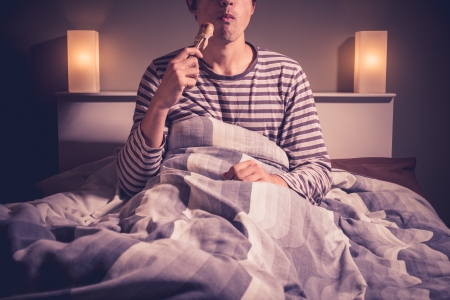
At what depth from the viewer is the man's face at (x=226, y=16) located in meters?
1.27

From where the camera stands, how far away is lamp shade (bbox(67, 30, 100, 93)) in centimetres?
208

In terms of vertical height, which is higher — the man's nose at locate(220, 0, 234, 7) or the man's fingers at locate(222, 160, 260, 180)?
the man's nose at locate(220, 0, 234, 7)

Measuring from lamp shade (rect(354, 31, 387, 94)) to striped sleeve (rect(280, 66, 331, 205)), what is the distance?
0.92 metres

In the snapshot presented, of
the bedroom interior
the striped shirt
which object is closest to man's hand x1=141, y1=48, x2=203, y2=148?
the striped shirt

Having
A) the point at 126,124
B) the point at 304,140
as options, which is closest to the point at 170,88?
the point at 304,140

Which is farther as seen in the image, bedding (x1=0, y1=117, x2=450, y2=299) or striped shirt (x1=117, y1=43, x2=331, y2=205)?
striped shirt (x1=117, y1=43, x2=331, y2=205)

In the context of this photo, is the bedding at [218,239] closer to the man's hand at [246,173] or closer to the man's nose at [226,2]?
the man's hand at [246,173]

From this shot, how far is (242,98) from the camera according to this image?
129cm

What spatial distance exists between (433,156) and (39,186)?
206cm

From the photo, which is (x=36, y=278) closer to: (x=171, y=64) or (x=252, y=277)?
(x=252, y=277)

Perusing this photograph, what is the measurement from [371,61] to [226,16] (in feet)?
3.77

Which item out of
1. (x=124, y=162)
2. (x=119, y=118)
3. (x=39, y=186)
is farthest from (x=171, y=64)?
(x=119, y=118)

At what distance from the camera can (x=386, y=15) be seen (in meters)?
2.36

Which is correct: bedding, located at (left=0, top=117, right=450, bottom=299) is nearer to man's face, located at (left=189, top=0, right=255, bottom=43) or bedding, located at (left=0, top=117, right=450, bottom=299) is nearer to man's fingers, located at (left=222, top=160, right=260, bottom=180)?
man's fingers, located at (left=222, top=160, right=260, bottom=180)
